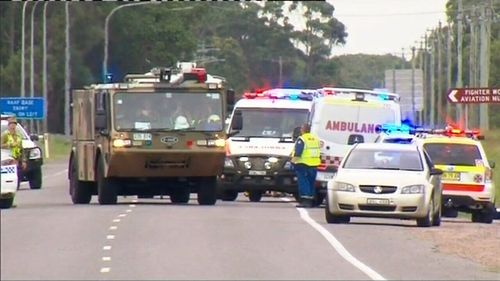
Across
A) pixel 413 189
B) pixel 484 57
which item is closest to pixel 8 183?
pixel 413 189

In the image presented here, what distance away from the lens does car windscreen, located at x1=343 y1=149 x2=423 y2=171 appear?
2667 centimetres

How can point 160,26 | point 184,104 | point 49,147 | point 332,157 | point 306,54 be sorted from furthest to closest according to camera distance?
1. point 49,147
2. point 306,54
3. point 160,26
4. point 332,157
5. point 184,104

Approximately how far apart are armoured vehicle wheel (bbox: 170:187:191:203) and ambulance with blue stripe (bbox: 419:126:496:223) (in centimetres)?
470

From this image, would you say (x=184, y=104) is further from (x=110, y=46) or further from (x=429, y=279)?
(x=429, y=279)

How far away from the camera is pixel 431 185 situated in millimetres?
26359

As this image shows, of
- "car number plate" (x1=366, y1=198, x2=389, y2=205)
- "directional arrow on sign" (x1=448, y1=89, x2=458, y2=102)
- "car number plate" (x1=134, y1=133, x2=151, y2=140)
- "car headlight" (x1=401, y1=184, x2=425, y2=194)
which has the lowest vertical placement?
"car number plate" (x1=366, y1=198, x2=389, y2=205)

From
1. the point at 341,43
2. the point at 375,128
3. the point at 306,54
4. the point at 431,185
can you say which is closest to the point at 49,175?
the point at 341,43

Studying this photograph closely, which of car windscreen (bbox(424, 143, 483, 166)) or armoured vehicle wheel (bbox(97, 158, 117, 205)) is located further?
car windscreen (bbox(424, 143, 483, 166))

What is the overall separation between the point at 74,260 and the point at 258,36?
5136cm

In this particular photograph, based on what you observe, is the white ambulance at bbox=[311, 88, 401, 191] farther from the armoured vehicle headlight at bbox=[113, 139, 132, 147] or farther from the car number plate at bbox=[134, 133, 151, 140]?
the armoured vehicle headlight at bbox=[113, 139, 132, 147]

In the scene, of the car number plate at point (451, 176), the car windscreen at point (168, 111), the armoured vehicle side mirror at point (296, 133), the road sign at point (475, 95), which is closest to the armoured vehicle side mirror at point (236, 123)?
the armoured vehicle side mirror at point (296, 133)

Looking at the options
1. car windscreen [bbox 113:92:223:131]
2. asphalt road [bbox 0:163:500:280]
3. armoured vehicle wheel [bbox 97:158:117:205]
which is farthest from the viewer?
armoured vehicle wheel [bbox 97:158:117:205]

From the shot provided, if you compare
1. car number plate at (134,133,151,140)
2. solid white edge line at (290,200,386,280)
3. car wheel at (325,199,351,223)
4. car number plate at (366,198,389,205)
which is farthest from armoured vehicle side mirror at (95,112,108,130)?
car number plate at (366,198,389,205)

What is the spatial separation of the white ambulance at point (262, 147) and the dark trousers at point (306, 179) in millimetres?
1048
